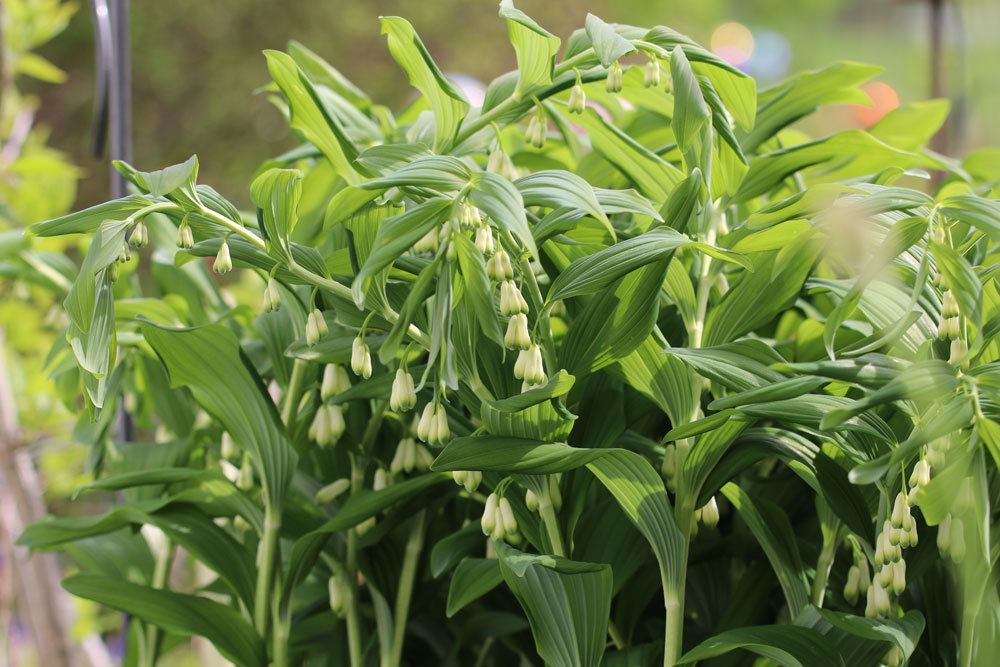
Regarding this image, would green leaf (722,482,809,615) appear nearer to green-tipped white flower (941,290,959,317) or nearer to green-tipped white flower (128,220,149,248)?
green-tipped white flower (941,290,959,317)

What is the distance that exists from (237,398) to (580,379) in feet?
0.43

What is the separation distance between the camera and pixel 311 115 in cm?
34

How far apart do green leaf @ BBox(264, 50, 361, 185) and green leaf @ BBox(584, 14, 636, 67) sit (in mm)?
88

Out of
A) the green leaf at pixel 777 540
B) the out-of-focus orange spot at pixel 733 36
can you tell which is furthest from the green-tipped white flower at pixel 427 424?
the out-of-focus orange spot at pixel 733 36

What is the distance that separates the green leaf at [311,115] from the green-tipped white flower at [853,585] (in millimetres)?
211

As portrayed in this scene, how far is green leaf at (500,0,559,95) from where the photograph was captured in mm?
315

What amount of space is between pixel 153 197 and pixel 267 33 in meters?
4.79

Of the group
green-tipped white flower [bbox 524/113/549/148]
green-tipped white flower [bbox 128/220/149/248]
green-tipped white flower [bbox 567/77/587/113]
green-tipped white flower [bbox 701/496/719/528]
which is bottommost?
green-tipped white flower [bbox 701/496/719/528]

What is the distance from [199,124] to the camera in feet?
14.8

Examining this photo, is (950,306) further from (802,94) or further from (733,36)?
(733,36)

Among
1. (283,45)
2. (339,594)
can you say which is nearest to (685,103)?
(339,594)

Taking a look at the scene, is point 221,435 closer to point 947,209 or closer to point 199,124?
point 947,209

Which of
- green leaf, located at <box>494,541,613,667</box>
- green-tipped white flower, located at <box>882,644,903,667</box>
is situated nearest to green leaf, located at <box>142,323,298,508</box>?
green leaf, located at <box>494,541,613,667</box>

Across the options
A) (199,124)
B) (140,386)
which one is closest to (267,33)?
(199,124)
